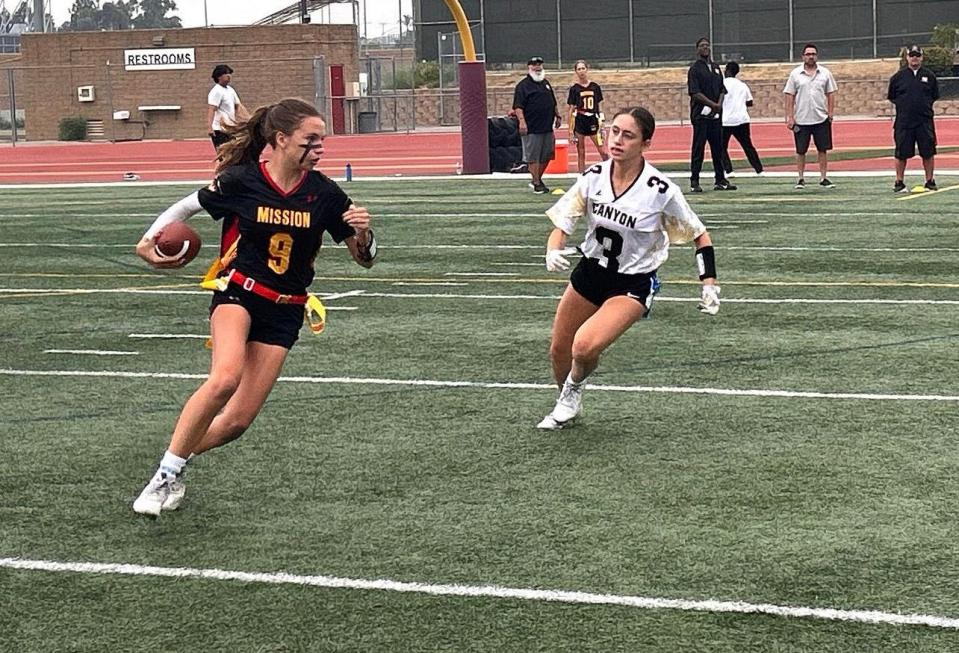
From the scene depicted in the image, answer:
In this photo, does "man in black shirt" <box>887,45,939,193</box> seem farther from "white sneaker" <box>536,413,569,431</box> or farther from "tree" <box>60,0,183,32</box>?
"tree" <box>60,0,183,32</box>

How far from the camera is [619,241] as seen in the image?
7859 mm

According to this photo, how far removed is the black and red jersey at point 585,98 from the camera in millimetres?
24062

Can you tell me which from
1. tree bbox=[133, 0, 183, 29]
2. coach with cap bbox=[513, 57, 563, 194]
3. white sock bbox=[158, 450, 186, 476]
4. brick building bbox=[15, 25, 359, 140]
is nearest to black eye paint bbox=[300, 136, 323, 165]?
white sock bbox=[158, 450, 186, 476]

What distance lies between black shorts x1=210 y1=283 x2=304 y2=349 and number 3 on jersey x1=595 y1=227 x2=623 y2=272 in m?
1.86

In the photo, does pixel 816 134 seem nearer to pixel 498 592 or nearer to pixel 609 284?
pixel 609 284

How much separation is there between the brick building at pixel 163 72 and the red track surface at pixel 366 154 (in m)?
2.73

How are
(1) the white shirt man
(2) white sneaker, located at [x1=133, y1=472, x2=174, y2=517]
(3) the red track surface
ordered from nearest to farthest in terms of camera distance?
(2) white sneaker, located at [x1=133, y1=472, x2=174, y2=517]
(1) the white shirt man
(3) the red track surface

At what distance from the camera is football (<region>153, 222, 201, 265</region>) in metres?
6.49

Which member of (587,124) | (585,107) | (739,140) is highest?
(585,107)

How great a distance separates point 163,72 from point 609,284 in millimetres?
48852

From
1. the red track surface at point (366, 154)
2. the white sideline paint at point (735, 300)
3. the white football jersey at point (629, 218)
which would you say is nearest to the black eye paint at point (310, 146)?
the white football jersey at point (629, 218)

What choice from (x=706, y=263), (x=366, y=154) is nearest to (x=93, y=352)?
(x=706, y=263)

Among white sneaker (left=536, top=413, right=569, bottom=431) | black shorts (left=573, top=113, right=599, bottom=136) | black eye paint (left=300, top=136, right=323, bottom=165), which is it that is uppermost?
black eye paint (left=300, top=136, right=323, bottom=165)

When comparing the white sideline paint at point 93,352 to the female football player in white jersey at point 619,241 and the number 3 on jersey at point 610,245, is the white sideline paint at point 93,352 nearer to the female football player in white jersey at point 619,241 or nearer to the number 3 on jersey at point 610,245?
the female football player in white jersey at point 619,241
